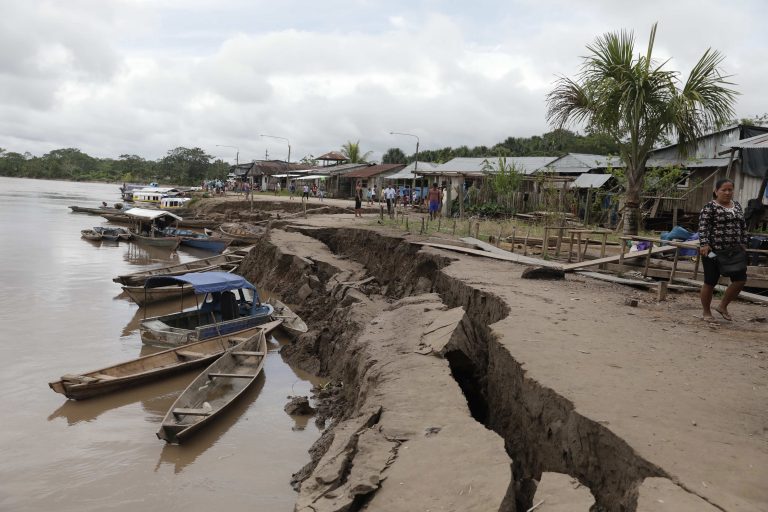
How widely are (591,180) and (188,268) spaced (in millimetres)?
16667

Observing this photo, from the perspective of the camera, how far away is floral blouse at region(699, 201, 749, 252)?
740 centimetres

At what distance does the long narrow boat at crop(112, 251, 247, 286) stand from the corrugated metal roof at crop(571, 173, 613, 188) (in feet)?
48.0

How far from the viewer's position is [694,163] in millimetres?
20844

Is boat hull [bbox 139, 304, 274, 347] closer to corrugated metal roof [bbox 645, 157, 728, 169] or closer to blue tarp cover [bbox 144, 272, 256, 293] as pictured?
blue tarp cover [bbox 144, 272, 256, 293]

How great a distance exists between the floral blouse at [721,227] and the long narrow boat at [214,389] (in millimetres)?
7471

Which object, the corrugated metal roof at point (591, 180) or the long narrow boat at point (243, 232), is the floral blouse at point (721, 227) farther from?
the long narrow boat at point (243, 232)

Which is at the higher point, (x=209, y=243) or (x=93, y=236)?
(x=209, y=243)

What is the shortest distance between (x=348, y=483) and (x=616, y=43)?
1339cm

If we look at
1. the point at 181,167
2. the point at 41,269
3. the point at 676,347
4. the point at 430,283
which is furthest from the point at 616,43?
the point at 181,167

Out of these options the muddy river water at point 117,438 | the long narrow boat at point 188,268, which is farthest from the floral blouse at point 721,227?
the long narrow boat at point 188,268

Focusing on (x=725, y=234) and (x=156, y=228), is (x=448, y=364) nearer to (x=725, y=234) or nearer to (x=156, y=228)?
(x=725, y=234)

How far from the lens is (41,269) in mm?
24812

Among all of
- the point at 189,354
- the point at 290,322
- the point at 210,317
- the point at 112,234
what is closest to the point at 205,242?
the point at 112,234

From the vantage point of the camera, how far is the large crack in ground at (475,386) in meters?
4.31
